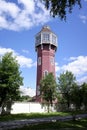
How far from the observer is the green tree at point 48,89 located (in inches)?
2144

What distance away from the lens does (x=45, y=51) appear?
213 ft

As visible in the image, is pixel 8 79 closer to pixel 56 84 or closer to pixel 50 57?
pixel 56 84

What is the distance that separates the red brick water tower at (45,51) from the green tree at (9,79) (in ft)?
63.4

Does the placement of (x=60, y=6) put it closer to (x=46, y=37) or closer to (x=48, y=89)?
(x=48, y=89)

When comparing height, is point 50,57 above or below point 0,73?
above

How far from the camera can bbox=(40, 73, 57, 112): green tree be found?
54469 millimetres

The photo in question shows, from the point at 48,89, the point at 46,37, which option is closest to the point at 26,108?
the point at 48,89

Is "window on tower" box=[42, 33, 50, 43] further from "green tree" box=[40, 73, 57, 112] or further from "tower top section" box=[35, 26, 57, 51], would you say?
"green tree" box=[40, 73, 57, 112]

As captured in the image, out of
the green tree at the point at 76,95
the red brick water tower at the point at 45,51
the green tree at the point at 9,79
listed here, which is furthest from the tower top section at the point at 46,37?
the green tree at the point at 9,79

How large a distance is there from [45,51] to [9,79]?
24.6 metres

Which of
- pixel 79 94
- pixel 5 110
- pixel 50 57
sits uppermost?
pixel 50 57

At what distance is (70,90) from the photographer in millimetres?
58375

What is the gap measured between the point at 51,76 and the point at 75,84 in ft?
21.0

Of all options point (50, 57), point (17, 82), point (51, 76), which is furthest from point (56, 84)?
point (17, 82)
